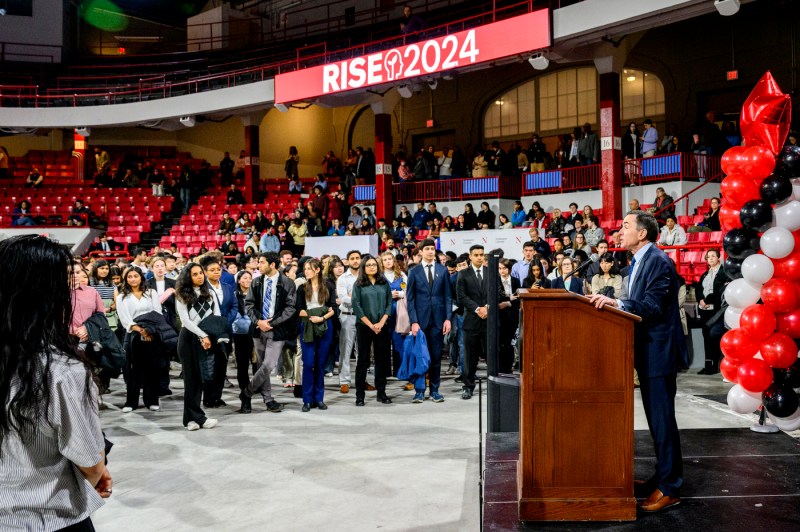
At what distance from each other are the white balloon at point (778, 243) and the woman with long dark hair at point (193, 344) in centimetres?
433

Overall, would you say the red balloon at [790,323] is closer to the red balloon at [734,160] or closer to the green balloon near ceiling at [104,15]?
the red balloon at [734,160]

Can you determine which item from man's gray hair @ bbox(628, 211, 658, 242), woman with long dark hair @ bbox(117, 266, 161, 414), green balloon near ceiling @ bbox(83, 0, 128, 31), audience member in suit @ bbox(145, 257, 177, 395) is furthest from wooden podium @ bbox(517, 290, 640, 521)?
green balloon near ceiling @ bbox(83, 0, 128, 31)

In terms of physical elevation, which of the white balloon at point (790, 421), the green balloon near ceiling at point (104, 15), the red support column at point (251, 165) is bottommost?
the white balloon at point (790, 421)

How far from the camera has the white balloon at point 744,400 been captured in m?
5.12

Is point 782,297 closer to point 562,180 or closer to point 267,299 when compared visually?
point 267,299

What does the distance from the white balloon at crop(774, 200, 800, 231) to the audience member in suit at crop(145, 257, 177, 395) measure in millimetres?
5071

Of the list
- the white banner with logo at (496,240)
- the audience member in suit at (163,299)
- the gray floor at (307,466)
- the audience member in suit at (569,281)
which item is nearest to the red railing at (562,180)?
the white banner with logo at (496,240)

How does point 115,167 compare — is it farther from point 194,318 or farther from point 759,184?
point 759,184

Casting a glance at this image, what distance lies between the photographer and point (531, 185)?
16.9 metres

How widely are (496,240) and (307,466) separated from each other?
7.23 meters

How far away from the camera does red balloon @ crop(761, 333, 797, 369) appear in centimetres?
498

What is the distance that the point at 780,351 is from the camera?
16.3 ft

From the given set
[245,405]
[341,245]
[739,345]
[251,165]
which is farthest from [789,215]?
[251,165]

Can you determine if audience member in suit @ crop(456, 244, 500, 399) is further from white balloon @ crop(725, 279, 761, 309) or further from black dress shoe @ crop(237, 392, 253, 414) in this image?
white balloon @ crop(725, 279, 761, 309)
